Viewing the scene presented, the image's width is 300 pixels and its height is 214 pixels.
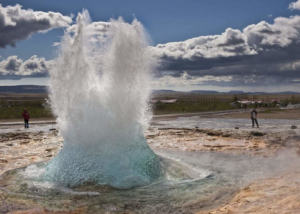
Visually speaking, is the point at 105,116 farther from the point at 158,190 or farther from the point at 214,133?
the point at 214,133

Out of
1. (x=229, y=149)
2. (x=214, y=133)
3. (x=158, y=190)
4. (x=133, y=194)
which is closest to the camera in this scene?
(x=133, y=194)

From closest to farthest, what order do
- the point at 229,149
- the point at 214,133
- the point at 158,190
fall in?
the point at 158,190 < the point at 229,149 < the point at 214,133

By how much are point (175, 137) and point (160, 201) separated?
9.01m

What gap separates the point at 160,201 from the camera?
600 centimetres

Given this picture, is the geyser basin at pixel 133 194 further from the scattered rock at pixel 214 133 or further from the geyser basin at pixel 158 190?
the scattered rock at pixel 214 133

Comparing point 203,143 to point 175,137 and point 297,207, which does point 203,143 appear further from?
point 297,207

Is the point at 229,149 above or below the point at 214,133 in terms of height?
below

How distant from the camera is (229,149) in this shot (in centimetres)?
1177

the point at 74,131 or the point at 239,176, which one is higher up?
the point at 74,131

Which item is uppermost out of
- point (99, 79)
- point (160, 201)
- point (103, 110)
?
point (99, 79)

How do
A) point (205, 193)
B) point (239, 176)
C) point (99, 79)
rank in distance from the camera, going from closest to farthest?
1. point (205, 193)
2. point (239, 176)
3. point (99, 79)

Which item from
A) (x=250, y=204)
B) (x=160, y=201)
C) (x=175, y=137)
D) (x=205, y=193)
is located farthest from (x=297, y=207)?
(x=175, y=137)

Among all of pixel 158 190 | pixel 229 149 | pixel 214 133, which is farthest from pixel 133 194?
pixel 214 133

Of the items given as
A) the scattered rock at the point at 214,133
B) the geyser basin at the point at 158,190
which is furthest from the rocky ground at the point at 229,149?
the geyser basin at the point at 158,190
